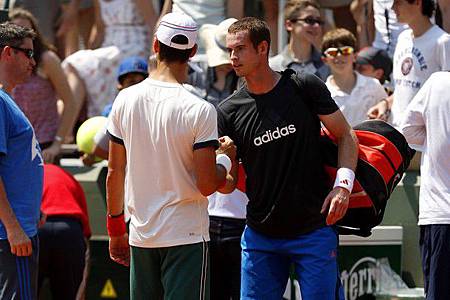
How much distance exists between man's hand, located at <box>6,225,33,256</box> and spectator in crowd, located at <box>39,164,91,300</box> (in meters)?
1.67

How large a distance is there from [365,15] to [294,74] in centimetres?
351

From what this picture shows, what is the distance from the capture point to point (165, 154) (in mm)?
5344

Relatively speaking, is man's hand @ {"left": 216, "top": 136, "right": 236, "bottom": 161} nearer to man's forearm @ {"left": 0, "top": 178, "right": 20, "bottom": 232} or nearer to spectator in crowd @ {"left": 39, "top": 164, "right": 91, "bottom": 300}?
man's forearm @ {"left": 0, "top": 178, "right": 20, "bottom": 232}

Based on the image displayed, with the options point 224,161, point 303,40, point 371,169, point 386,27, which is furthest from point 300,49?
point 224,161

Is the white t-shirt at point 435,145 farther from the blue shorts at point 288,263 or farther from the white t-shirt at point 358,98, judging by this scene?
the white t-shirt at point 358,98

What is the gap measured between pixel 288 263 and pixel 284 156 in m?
0.64

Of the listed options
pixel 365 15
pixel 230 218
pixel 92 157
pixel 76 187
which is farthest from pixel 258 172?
pixel 365 15

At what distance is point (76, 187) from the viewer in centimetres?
760

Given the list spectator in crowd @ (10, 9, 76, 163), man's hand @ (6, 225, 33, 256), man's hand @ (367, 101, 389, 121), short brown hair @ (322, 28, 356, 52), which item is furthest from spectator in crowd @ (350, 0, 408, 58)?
man's hand @ (6, 225, 33, 256)

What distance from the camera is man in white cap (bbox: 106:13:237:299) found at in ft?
17.4

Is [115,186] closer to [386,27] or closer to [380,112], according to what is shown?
[380,112]

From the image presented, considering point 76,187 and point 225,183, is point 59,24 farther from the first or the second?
point 225,183

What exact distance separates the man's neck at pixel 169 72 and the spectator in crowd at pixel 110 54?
3.67m

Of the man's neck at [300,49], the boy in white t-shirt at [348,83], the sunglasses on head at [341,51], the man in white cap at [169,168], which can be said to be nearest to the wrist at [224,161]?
the man in white cap at [169,168]
